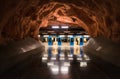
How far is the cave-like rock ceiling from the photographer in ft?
35.5

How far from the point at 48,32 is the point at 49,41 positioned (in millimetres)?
1426

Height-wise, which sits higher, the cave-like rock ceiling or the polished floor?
the cave-like rock ceiling

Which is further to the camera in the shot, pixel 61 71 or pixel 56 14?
pixel 56 14

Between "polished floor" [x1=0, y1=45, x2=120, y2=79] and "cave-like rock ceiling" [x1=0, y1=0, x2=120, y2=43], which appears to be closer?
"polished floor" [x1=0, y1=45, x2=120, y2=79]

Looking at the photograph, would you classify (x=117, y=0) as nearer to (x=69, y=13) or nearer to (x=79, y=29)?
(x=69, y=13)

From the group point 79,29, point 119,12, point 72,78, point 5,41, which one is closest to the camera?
point 72,78

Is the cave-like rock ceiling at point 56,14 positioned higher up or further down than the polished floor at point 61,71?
higher up

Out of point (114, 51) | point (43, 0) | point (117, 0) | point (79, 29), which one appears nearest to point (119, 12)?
point (117, 0)

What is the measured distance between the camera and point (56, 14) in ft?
79.8

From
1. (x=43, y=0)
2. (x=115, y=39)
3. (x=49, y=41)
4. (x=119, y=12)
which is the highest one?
(x=43, y=0)

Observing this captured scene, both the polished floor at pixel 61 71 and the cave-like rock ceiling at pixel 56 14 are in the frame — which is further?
the cave-like rock ceiling at pixel 56 14

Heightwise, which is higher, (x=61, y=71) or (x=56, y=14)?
(x=56, y=14)

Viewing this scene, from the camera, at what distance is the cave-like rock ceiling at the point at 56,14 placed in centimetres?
1082

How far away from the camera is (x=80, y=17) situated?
74.9 feet
